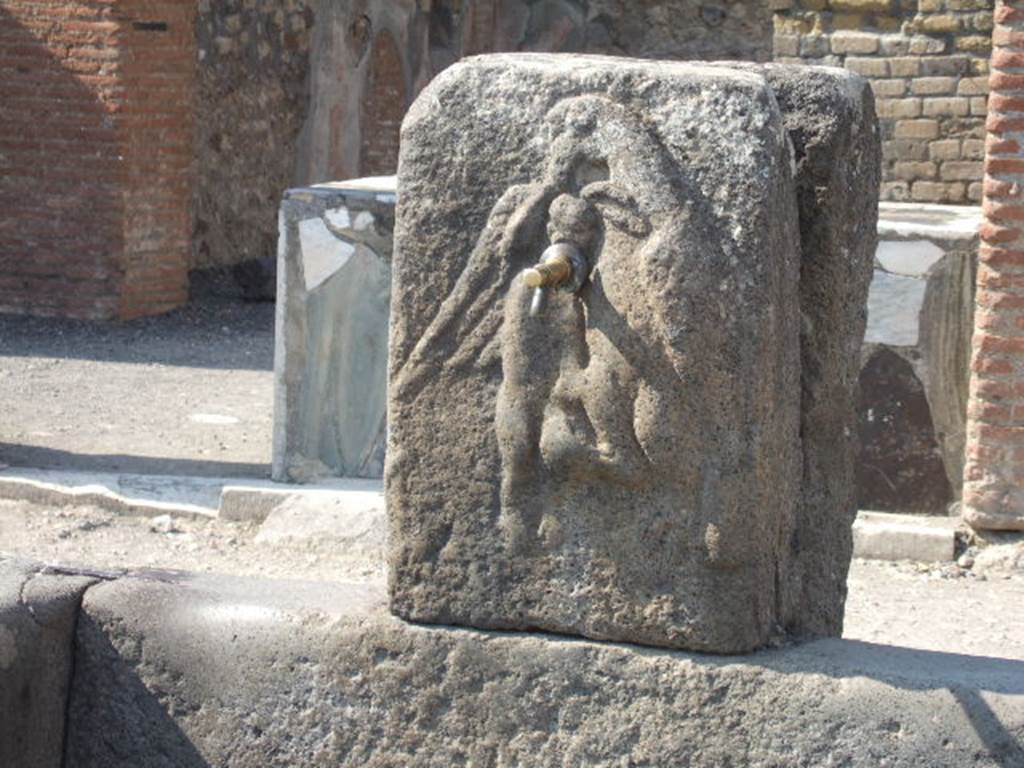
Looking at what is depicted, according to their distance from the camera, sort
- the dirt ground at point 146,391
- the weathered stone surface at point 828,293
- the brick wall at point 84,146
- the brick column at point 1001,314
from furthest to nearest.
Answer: the brick wall at point 84,146 < the dirt ground at point 146,391 < the brick column at point 1001,314 < the weathered stone surface at point 828,293

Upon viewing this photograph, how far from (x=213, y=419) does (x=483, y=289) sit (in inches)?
203

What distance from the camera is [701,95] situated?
105 inches

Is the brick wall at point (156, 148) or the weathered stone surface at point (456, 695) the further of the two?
the brick wall at point (156, 148)

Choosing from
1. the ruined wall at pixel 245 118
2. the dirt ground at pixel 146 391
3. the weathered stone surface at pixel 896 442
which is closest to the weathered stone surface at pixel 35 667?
the weathered stone surface at pixel 896 442

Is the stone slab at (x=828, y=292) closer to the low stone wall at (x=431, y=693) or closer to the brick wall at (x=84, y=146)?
the low stone wall at (x=431, y=693)

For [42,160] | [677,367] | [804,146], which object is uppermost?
[804,146]

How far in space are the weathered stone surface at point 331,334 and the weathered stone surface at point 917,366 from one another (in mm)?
1594

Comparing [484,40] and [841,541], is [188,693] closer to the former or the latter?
[841,541]

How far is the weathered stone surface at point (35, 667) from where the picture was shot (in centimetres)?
311

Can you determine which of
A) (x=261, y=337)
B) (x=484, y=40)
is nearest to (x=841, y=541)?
Answer: (x=261, y=337)

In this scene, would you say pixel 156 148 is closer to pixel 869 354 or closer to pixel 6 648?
pixel 869 354

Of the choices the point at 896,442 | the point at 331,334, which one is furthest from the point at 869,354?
the point at 331,334

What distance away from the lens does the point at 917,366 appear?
622cm

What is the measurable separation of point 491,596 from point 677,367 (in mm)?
465
